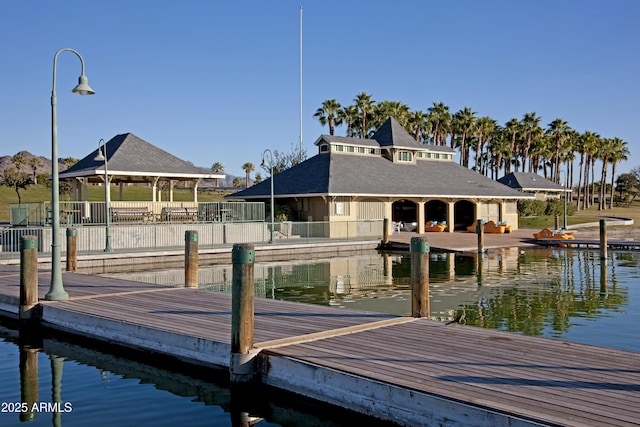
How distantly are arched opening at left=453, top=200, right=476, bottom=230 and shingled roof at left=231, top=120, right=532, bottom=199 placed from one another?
2.41 m

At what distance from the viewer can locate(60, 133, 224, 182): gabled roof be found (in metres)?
32.2

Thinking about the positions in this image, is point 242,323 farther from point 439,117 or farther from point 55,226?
point 439,117

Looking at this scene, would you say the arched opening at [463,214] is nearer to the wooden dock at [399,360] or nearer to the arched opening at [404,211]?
the arched opening at [404,211]

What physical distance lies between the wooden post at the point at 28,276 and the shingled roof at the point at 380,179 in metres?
27.0

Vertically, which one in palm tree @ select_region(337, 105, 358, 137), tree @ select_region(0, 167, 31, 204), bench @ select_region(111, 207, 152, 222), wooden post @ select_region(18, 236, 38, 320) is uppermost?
palm tree @ select_region(337, 105, 358, 137)

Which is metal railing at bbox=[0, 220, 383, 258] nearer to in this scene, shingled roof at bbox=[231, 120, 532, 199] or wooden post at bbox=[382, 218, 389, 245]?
wooden post at bbox=[382, 218, 389, 245]

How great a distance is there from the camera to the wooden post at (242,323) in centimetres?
834

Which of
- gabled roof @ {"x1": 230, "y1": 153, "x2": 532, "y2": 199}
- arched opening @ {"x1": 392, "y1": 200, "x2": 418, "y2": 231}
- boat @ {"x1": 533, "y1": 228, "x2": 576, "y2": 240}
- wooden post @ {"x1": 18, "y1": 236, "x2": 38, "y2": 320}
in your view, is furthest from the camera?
arched opening @ {"x1": 392, "y1": 200, "x2": 418, "y2": 231}

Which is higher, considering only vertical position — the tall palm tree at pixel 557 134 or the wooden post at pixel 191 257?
the tall palm tree at pixel 557 134

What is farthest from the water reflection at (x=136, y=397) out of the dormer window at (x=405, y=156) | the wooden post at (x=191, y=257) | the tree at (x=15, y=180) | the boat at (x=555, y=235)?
the tree at (x=15, y=180)

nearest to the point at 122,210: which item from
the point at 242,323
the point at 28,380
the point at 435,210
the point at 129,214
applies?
the point at 129,214

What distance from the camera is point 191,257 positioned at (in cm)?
1555

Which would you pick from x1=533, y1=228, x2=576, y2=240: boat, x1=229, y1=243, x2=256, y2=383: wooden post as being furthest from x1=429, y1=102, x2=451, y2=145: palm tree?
x1=229, y1=243, x2=256, y2=383: wooden post

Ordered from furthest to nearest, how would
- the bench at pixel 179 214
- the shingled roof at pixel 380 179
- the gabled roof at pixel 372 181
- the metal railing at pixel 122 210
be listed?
1. the shingled roof at pixel 380 179
2. the gabled roof at pixel 372 181
3. the bench at pixel 179 214
4. the metal railing at pixel 122 210
